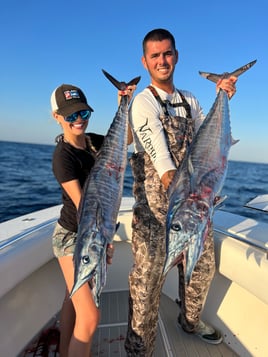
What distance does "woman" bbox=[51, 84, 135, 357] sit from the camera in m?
1.84

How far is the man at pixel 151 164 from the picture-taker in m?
2.13

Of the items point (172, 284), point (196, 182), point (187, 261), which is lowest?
point (172, 284)

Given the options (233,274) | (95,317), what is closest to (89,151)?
(95,317)

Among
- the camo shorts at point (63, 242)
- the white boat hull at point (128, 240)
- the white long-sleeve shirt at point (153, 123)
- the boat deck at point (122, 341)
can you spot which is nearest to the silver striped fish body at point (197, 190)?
the white long-sleeve shirt at point (153, 123)

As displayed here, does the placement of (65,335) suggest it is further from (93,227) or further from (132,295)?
(93,227)

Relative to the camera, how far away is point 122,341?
2.75 m

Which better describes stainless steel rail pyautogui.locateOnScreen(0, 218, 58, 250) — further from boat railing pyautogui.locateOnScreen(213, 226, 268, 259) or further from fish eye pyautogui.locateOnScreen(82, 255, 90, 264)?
boat railing pyautogui.locateOnScreen(213, 226, 268, 259)

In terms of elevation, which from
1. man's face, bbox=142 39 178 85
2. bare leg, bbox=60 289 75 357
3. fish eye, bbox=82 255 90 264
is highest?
man's face, bbox=142 39 178 85

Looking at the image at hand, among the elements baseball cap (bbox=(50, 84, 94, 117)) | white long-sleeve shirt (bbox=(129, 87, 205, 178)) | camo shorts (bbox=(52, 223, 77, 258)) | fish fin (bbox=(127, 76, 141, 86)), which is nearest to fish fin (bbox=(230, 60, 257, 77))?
white long-sleeve shirt (bbox=(129, 87, 205, 178))

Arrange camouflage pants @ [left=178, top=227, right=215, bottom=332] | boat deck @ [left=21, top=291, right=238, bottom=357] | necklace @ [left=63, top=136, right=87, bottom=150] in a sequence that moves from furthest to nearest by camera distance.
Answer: boat deck @ [left=21, top=291, right=238, bottom=357] < camouflage pants @ [left=178, top=227, right=215, bottom=332] < necklace @ [left=63, top=136, right=87, bottom=150]

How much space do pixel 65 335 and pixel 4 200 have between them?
904 cm

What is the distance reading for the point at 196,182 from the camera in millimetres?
1569

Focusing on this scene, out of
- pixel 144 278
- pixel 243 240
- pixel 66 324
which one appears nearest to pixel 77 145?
pixel 144 278

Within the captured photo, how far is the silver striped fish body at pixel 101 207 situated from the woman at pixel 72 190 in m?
0.15
